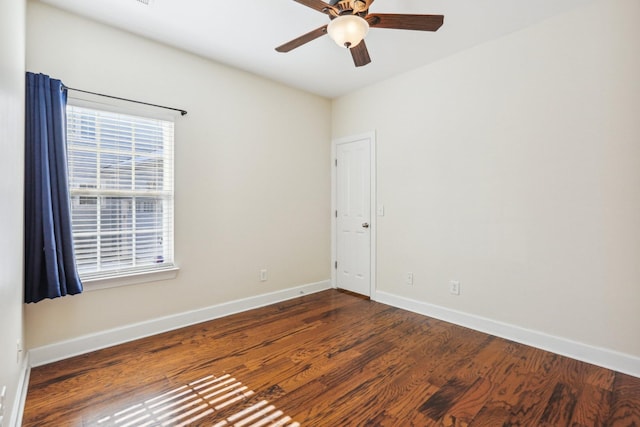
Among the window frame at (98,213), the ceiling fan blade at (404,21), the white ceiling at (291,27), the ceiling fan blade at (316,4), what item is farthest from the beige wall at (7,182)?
the ceiling fan blade at (404,21)

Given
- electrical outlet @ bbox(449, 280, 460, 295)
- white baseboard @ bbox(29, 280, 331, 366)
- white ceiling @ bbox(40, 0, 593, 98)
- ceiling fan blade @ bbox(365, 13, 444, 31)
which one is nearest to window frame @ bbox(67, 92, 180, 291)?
white baseboard @ bbox(29, 280, 331, 366)

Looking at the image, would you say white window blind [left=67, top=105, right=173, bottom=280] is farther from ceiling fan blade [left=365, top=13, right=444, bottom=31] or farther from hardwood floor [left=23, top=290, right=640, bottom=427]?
ceiling fan blade [left=365, top=13, right=444, bottom=31]

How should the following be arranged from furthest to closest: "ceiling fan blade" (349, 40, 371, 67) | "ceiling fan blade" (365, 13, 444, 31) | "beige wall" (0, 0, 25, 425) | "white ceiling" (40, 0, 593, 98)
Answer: "white ceiling" (40, 0, 593, 98), "ceiling fan blade" (349, 40, 371, 67), "ceiling fan blade" (365, 13, 444, 31), "beige wall" (0, 0, 25, 425)

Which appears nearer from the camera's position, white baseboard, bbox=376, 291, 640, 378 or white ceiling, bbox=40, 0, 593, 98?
white baseboard, bbox=376, 291, 640, 378

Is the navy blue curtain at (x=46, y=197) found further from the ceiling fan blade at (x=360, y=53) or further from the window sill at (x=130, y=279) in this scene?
the ceiling fan blade at (x=360, y=53)

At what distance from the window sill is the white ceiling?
2.16m

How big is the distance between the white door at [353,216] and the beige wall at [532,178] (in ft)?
1.42

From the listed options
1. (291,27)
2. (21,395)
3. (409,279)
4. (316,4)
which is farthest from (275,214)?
(21,395)

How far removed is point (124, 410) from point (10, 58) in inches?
77.7

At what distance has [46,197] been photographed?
2156mm

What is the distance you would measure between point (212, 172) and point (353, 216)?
1.92 meters

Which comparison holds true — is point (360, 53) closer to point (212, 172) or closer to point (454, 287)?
point (212, 172)

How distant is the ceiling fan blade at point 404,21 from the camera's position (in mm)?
1873

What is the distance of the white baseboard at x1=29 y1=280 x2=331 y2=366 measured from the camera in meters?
2.36
